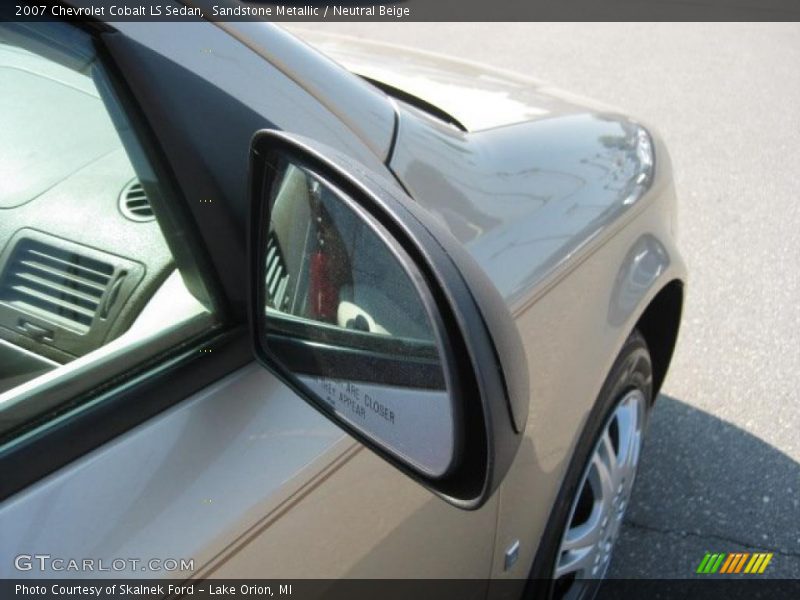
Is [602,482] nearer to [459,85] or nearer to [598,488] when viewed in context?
[598,488]

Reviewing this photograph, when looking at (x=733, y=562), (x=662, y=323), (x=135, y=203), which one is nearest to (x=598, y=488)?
(x=662, y=323)

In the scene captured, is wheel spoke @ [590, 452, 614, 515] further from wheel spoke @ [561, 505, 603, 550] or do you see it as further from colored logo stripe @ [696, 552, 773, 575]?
colored logo stripe @ [696, 552, 773, 575]

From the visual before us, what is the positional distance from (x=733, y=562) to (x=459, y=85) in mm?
1625

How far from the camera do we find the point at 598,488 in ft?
8.09

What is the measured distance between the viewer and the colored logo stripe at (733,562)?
291 centimetres

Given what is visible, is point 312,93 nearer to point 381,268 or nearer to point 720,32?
Result: point 381,268

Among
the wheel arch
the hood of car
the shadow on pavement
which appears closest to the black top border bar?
the hood of car

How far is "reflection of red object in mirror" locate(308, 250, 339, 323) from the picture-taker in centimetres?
129

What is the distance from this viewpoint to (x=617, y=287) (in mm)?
2213

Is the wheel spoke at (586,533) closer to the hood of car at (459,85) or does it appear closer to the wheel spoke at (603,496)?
the wheel spoke at (603,496)

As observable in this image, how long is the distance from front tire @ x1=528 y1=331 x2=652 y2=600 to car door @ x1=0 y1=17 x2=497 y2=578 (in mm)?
778

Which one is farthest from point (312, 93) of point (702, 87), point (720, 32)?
point (720, 32)

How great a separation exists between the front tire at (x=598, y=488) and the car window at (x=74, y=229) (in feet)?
3.74

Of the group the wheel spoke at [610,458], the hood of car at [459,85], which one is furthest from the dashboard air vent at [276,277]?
the wheel spoke at [610,458]
